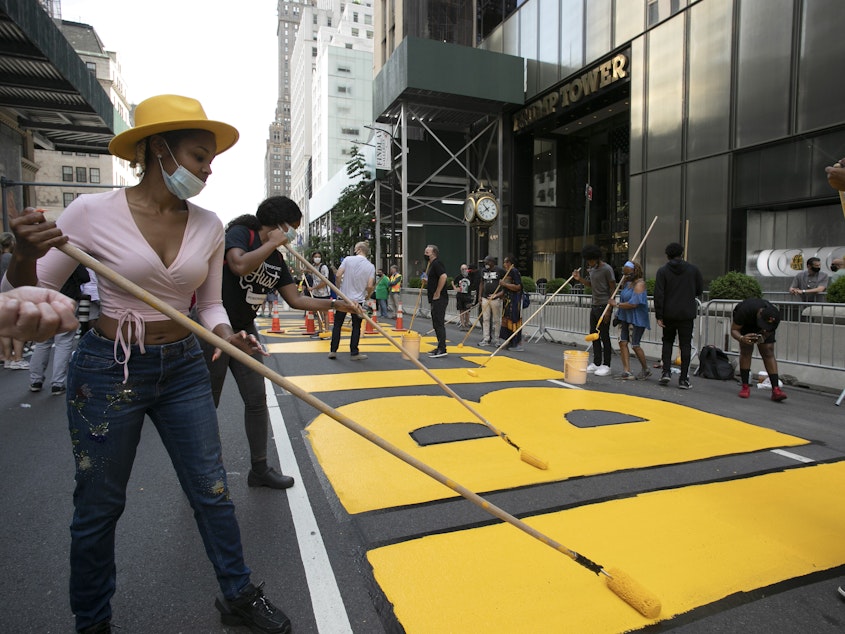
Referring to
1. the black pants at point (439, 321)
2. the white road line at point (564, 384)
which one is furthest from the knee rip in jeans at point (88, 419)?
the black pants at point (439, 321)

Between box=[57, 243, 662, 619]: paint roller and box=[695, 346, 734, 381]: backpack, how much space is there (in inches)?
270

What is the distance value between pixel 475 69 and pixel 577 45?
4.98 metres

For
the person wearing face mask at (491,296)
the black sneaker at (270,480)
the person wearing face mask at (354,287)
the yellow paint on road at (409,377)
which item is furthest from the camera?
the person wearing face mask at (491,296)

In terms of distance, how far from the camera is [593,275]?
8578 millimetres

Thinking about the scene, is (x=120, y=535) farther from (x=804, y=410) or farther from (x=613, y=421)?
(x=804, y=410)

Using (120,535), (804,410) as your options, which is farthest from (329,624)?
(804,410)

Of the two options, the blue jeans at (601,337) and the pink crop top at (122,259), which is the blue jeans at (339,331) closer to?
the blue jeans at (601,337)

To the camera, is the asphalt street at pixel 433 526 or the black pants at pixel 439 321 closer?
the asphalt street at pixel 433 526

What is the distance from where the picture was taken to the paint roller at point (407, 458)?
6.14 ft

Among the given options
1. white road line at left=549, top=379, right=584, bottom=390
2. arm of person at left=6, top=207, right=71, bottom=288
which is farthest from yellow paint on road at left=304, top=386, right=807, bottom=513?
arm of person at left=6, top=207, right=71, bottom=288

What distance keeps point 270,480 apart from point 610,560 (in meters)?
2.28

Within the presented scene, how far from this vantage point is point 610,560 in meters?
2.73

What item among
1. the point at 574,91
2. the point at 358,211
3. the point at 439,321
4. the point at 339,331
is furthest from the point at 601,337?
the point at 358,211

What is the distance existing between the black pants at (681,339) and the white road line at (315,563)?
578 centimetres
